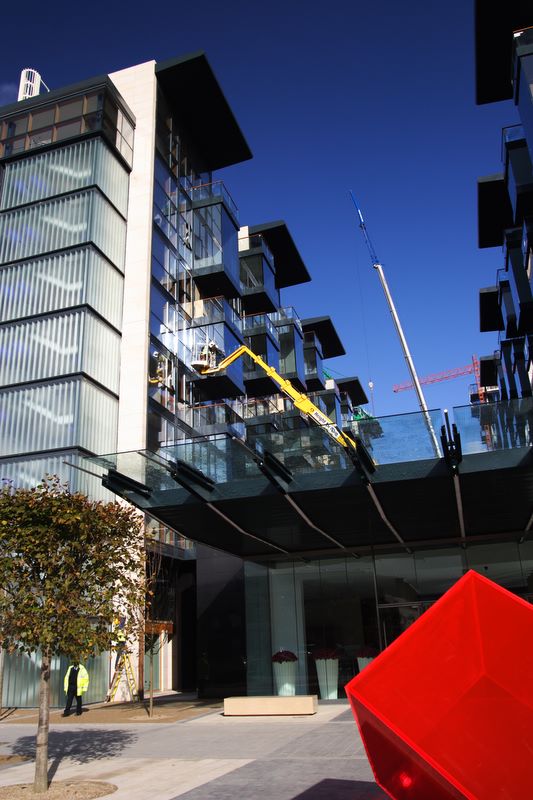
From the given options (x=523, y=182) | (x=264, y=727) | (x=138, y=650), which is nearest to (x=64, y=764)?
(x=264, y=727)

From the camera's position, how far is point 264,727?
15.8 m

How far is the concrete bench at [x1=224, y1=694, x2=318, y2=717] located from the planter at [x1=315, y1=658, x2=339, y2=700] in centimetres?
353

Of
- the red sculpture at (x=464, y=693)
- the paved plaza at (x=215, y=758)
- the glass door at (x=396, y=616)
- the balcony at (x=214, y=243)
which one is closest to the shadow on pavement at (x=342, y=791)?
the paved plaza at (x=215, y=758)

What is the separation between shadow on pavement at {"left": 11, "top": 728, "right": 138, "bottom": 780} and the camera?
12688mm

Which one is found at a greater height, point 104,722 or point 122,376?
point 122,376

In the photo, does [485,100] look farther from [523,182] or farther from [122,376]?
[122,376]

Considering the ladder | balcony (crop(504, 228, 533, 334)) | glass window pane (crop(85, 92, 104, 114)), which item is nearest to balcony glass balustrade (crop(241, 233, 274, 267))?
glass window pane (crop(85, 92, 104, 114))

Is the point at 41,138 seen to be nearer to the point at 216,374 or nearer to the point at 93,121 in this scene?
the point at 93,121

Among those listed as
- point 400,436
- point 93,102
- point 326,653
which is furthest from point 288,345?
point 400,436

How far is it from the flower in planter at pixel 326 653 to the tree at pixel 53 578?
12866 mm

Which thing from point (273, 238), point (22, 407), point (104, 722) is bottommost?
point (104, 722)

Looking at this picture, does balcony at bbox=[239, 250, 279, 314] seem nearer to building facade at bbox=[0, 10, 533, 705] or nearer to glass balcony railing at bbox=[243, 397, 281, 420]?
building facade at bbox=[0, 10, 533, 705]

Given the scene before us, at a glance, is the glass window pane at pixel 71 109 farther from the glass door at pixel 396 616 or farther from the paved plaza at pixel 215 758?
the paved plaza at pixel 215 758

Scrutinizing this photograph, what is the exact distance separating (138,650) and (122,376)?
1213 centimetres
